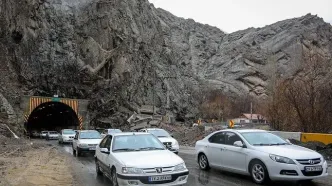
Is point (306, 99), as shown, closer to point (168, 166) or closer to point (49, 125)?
point (168, 166)

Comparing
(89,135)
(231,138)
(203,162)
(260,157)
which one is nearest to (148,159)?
(260,157)

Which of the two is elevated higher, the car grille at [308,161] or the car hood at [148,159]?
the car hood at [148,159]

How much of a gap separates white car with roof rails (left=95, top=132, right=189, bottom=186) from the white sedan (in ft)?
7.69

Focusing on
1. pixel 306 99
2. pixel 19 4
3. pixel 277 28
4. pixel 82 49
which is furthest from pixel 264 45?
pixel 306 99

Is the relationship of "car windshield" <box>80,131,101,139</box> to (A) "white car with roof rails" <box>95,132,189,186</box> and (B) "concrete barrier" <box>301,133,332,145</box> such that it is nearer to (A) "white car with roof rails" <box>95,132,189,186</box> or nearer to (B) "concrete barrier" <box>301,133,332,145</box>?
(A) "white car with roof rails" <box>95,132,189,186</box>

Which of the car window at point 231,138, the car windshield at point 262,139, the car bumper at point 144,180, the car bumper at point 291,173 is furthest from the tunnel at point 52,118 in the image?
the car bumper at point 291,173

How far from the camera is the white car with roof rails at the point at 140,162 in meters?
8.90

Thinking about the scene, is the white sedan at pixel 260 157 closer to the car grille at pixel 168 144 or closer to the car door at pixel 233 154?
the car door at pixel 233 154

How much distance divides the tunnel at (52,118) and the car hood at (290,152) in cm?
5193

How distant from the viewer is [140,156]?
968 cm

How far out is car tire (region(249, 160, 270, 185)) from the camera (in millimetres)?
10211

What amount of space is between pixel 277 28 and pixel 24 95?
91495 millimetres

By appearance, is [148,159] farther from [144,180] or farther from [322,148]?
[322,148]

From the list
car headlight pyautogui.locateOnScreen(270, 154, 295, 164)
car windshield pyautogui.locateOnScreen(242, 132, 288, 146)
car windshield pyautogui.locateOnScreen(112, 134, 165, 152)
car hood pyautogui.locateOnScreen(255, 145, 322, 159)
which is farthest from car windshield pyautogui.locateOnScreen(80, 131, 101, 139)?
car headlight pyautogui.locateOnScreen(270, 154, 295, 164)
